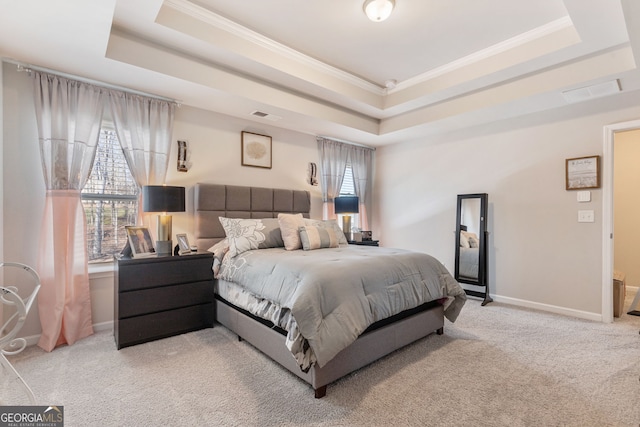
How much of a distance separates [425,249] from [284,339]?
3.33 m

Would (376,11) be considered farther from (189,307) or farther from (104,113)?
(189,307)

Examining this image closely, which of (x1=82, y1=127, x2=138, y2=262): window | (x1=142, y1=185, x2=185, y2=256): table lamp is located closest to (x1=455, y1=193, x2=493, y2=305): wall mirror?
(x1=142, y1=185, x2=185, y2=256): table lamp

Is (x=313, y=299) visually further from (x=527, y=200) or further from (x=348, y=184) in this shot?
(x=348, y=184)

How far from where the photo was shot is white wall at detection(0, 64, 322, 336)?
2.61m

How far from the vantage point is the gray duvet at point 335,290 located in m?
1.87

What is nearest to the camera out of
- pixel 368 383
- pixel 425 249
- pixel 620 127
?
pixel 368 383

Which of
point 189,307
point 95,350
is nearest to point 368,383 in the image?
point 189,307

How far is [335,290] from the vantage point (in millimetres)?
2021

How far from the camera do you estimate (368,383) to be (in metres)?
2.07

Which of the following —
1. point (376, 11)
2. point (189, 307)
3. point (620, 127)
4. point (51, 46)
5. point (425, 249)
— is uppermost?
point (376, 11)

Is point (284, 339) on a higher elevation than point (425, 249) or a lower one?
lower

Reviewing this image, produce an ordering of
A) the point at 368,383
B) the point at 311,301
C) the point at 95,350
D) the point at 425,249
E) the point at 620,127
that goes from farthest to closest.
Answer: the point at 425,249 < the point at 620,127 < the point at 95,350 < the point at 368,383 < the point at 311,301

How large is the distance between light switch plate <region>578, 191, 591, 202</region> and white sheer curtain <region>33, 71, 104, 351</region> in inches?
203

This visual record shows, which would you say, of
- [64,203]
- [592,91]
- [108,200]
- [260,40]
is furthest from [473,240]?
[64,203]
